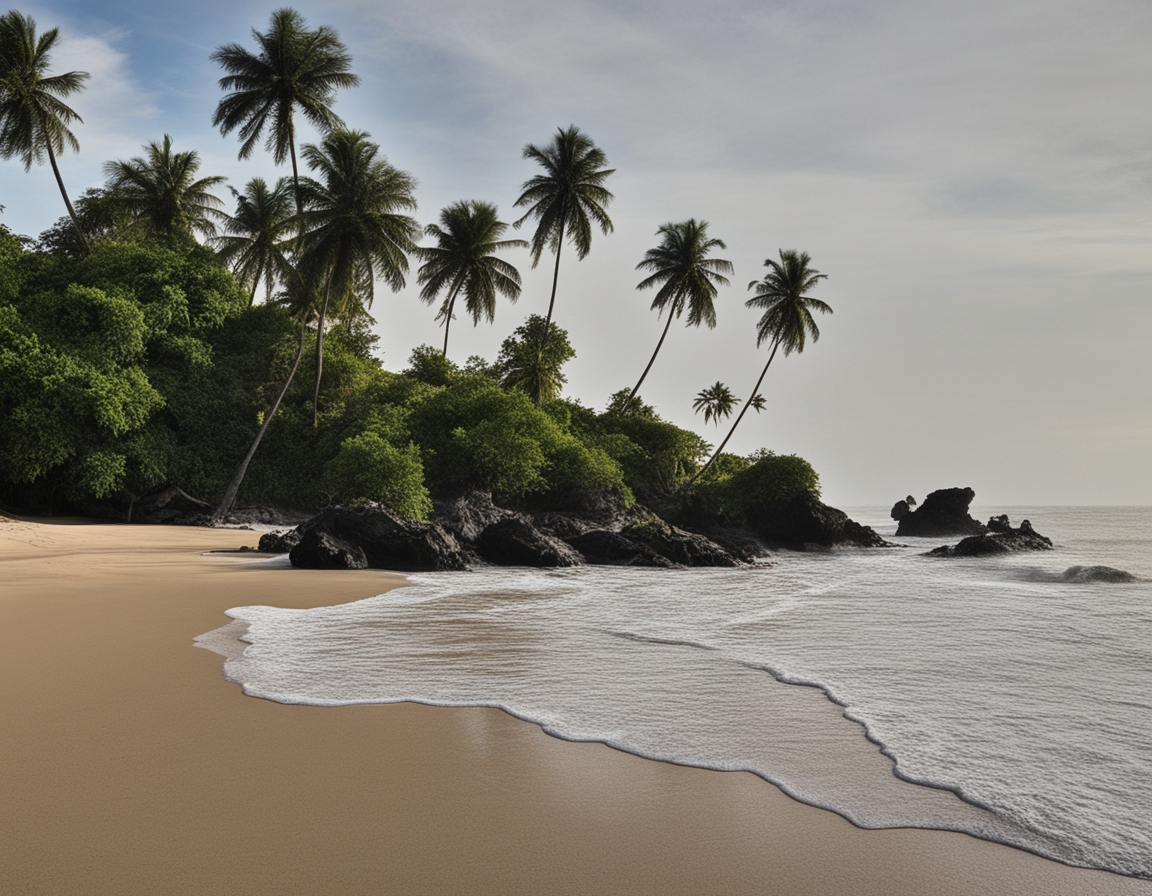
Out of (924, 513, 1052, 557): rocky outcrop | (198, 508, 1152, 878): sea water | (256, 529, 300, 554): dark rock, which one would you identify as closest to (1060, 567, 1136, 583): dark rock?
(198, 508, 1152, 878): sea water

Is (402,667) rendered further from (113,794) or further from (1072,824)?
(1072,824)

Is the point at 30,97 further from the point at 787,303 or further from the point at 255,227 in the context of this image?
the point at 787,303

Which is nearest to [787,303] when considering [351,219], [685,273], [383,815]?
[685,273]

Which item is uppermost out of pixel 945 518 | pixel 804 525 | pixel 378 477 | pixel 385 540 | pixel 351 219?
pixel 351 219

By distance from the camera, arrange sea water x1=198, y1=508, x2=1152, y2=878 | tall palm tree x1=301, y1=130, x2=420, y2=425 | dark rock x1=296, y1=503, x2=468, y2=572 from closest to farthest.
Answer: sea water x1=198, y1=508, x2=1152, y2=878
dark rock x1=296, y1=503, x2=468, y2=572
tall palm tree x1=301, y1=130, x2=420, y2=425

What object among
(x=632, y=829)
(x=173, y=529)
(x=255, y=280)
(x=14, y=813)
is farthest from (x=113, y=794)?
(x=255, y=280)

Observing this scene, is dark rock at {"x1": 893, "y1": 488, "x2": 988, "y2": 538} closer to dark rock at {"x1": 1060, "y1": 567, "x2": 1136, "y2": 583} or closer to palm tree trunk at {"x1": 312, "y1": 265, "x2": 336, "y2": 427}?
dark rock at {"x1": 1060, "y1": 567, "x2": 1136, "y2": 583}

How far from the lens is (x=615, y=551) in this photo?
18938mm

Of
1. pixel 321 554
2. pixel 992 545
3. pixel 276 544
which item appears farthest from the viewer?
pixel 992 545

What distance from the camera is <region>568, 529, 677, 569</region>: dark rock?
730 inches

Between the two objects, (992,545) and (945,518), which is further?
(945,518)

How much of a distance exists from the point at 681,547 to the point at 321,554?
30.1 feet

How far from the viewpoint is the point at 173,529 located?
2186 cm

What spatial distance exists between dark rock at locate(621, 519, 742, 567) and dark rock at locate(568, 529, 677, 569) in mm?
371
